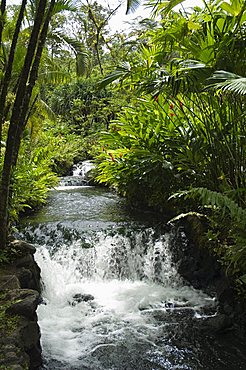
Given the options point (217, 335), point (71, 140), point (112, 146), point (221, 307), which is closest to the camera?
point (217, 335)

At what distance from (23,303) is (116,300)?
182 cm

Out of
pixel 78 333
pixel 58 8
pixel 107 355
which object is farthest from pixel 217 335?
pixel 58 8

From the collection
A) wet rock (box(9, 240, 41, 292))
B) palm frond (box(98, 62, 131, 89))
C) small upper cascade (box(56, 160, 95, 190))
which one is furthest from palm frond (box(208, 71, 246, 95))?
small upper cascade (box(56, 160, 95, 190))

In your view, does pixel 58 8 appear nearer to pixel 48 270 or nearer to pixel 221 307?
pixel 48 270

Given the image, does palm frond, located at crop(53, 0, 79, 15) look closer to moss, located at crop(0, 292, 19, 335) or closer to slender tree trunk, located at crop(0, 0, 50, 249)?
slender tree trunk, located at crop(0, 0, 50, 249)

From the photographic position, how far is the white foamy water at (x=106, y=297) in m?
3.79

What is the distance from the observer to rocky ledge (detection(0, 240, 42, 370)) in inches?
104

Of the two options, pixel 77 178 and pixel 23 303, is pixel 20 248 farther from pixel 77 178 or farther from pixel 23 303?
pixel 77 178

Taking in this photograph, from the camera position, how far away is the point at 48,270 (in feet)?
17.0

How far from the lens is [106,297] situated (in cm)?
480

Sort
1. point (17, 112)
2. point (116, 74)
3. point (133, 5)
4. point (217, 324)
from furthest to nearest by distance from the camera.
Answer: point (133, 5), point (116, 74), point (217, 324), point (17, 112)

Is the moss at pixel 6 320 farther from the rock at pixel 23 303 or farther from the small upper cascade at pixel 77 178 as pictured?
the small upper cascade at pixel 77 178

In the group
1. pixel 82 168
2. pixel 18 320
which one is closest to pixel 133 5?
pixel 18 320

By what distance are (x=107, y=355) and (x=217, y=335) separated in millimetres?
1182
